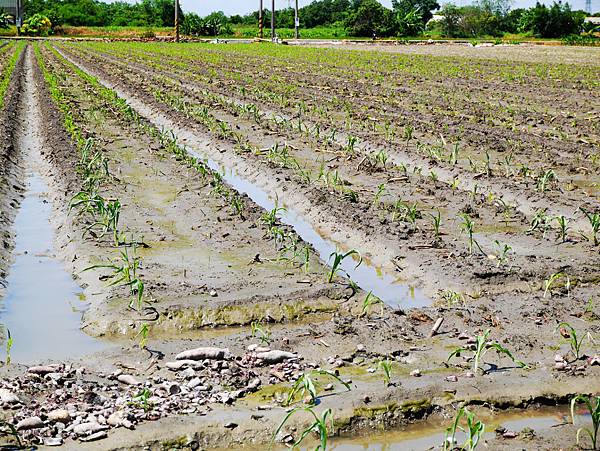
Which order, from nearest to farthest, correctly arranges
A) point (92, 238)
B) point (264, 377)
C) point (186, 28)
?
point (264, 377) → point (92, 238) → point (186, 28)

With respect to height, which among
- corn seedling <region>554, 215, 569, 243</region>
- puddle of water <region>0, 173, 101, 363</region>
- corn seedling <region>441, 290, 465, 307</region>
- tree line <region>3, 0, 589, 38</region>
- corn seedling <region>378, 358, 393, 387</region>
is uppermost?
tree line <region>3, 0, 589, 38</region>

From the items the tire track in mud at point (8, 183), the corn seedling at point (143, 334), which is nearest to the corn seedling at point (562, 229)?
the corn seedling at point (143, 334)

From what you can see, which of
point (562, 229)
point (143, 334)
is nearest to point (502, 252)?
point (562, 229)

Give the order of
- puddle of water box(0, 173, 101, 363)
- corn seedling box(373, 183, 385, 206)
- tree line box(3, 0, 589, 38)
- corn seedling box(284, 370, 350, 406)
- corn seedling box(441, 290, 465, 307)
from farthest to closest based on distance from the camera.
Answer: tree line box(3, 0, 589, 38), corn seedling box(373, 183, 385, 206), corn seedling box(441, 290, 465, 307), puddle of water box(0, 173, 101, 363), corn seedling box(284, 370, 350, 406)

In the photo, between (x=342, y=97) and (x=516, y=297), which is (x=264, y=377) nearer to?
(x=516, y=297)

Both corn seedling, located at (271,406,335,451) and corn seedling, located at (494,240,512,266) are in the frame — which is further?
corn seedling, located at (494,240,512,266)

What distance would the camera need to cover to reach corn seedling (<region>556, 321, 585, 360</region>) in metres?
4.99

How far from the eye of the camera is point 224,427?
4273 mm

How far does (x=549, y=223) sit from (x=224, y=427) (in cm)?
469

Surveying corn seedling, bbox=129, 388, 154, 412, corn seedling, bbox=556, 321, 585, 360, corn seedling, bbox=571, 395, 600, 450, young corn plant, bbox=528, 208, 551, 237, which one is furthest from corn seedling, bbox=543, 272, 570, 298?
corn seedling, bbox=129, 388, 154, 412

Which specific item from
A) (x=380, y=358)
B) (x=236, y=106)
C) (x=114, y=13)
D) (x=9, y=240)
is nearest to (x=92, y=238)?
(x=9, y=240)

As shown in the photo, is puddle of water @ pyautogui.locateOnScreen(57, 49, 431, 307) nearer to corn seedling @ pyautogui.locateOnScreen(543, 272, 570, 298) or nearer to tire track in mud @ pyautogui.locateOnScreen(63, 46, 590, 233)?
corn seedling @ pyautogui.locateOnScreen(543, 272, 570, 298)

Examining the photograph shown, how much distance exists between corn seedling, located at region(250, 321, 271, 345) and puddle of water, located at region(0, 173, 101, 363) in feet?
3.25

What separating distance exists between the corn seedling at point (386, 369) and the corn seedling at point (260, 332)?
80 centimetres
